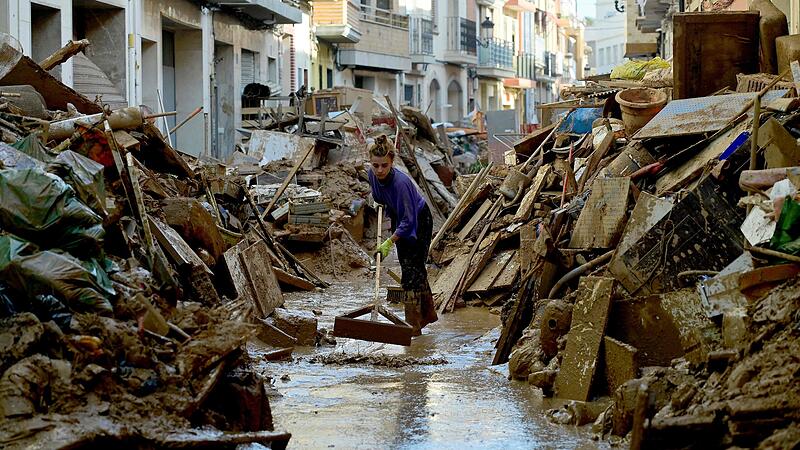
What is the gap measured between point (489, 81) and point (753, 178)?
58.7 metres

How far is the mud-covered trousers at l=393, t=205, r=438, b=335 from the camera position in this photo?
9664 millimetres

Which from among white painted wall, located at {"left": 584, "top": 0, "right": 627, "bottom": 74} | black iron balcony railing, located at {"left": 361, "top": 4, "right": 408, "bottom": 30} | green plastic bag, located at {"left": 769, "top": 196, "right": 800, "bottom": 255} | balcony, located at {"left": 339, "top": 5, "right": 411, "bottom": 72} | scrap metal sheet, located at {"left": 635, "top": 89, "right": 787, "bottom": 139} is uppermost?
white painted wall, located at {"left": 584, "top": 0, "right": 627, "bottom": 74}

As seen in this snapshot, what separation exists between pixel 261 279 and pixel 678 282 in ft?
13.8

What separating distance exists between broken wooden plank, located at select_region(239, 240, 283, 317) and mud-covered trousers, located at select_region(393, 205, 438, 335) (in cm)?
124

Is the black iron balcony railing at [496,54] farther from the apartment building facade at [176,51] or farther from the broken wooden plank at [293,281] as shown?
the broken wooden plank at [293,281]

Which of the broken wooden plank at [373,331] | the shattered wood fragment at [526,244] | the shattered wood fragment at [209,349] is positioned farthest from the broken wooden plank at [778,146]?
the shattered wood fragment at [209,349]

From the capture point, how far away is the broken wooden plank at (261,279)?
998 centimetres

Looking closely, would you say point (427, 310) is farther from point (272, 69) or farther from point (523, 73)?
point (523, 73)

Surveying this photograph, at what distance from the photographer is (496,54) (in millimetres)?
62812

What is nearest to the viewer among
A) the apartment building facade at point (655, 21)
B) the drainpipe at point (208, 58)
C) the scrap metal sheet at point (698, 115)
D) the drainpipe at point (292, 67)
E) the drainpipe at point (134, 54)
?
the scrap metal sheet at point (698, 115)

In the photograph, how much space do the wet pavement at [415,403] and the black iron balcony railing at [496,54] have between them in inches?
2041

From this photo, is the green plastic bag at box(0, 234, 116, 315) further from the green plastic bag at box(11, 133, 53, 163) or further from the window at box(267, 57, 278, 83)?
the window at box(267, 57, 278, 83)

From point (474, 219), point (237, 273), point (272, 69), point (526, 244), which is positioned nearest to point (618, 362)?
point (526, 244)

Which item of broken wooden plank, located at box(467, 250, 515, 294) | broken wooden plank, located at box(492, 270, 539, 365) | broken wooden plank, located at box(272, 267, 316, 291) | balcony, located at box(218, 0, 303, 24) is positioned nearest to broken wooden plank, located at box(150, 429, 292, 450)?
broken wooden plank, located at box(492, 270, 539, 365)
